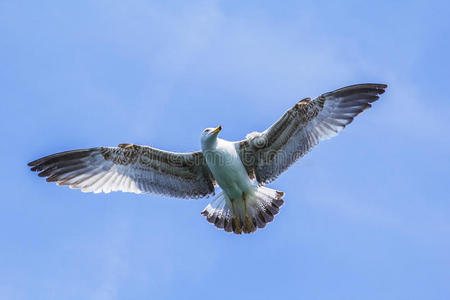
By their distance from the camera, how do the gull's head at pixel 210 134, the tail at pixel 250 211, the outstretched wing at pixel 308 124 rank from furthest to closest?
1. the tail at pixel 250 211
2. the gull's head at pixel 210 134
3. the outstretched wing at pixel 308 124

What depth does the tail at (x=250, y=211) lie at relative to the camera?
43.5 feet

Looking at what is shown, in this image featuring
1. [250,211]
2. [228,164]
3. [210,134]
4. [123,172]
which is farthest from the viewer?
[123,172]

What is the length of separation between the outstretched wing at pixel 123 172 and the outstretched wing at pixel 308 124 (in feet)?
4.33

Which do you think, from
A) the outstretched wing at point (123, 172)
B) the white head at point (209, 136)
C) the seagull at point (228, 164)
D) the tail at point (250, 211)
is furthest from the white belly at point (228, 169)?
the outstretched wing at point (123, 172)

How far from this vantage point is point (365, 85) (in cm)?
1230

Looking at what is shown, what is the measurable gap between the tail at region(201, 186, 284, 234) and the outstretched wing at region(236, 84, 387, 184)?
2.15 ft

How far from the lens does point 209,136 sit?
12531 mm

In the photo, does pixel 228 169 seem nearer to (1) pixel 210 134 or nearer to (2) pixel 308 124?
(1) pixel 210 134

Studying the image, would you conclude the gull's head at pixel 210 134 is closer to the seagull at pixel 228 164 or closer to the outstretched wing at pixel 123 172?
the seagull at pixel 228 164

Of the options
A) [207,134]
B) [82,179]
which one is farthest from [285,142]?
[82,179]

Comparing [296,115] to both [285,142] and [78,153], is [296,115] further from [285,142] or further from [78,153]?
[78,153]

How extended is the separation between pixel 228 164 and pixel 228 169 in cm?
10

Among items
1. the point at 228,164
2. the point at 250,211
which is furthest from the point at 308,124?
the point at 250,211

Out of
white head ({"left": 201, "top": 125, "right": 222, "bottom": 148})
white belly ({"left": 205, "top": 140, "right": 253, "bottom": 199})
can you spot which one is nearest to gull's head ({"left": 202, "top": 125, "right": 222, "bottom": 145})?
white head ({"left": 201, "top": 125, "right": 222, "bottom": 148})
